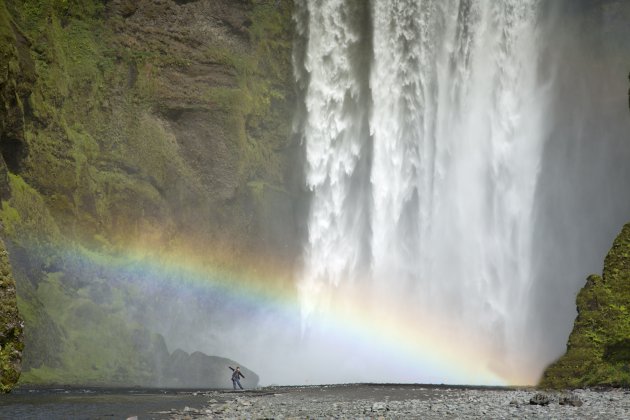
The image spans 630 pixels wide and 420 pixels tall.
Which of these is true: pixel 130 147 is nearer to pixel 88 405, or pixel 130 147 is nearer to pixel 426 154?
pixel 426 154

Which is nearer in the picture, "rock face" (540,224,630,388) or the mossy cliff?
"rock face" (540,224,630,388)

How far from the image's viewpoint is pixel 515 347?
44.8 m

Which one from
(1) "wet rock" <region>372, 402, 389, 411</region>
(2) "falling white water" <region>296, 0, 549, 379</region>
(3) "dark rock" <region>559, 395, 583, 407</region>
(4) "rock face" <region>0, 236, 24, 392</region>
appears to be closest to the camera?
(3) "dark rock" <region>559, 395, 583, 407</region>

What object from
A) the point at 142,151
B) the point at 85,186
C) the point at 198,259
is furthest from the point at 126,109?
the point at 198,259

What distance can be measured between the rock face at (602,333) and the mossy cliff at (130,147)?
69.9ft

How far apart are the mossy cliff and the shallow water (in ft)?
38.3

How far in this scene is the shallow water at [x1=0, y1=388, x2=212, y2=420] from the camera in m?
19.5

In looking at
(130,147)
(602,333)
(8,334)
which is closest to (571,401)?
(602,333)

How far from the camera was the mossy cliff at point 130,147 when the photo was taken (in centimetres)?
4038

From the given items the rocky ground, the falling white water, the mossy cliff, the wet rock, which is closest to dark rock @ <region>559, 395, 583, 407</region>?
the rocky ground

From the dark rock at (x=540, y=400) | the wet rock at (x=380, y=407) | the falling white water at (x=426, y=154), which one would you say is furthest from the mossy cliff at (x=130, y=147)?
the dark rock at (x=540, y=400)

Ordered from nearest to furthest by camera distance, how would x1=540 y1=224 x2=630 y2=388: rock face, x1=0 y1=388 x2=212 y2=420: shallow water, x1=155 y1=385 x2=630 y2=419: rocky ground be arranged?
x1=155 y1=385 x2=630 y2=419: rocky ground < x1=0 y1=388 x2=212 y2=420: shallow water < x1=540 y1=224 x2=630 y2=388: rock face

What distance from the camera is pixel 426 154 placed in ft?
168

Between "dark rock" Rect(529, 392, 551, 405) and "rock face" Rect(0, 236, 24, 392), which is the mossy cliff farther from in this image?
"dark rock" Rect(529, 392, 551, 405)
